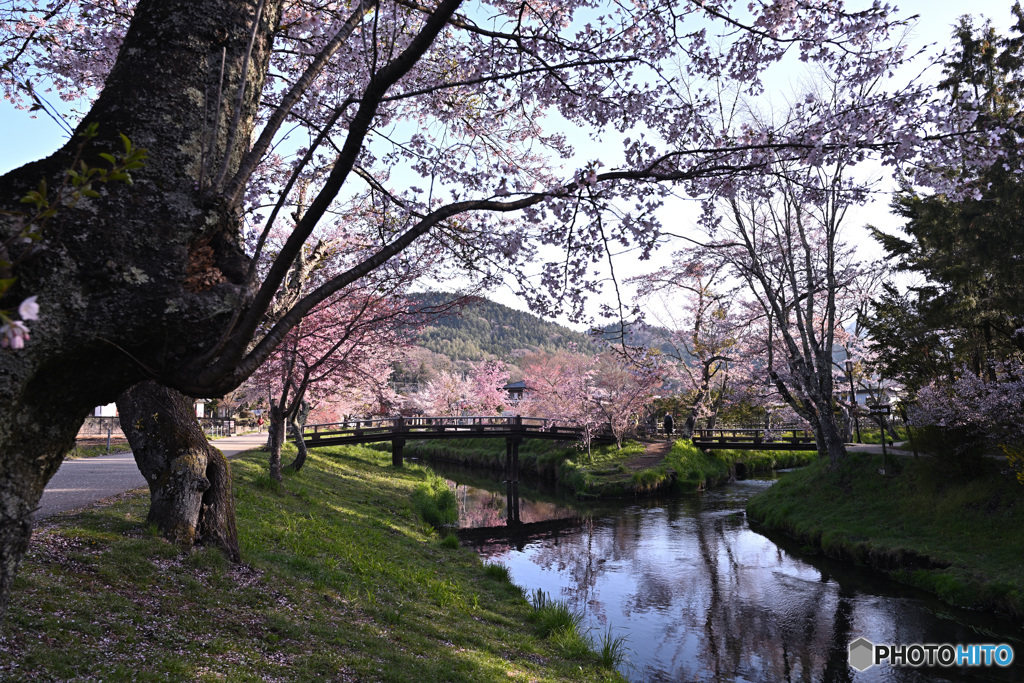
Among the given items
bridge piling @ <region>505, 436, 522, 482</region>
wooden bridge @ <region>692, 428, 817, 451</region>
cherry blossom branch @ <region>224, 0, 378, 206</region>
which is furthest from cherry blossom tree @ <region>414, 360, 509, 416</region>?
cherry blossom branch @ <region>224, 0, 378, 206</region>

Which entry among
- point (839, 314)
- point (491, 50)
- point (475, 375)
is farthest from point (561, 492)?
point (475, 375)

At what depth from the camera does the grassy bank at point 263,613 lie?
442 cm

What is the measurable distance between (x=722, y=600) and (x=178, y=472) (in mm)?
10471

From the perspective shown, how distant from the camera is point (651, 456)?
29359 mm

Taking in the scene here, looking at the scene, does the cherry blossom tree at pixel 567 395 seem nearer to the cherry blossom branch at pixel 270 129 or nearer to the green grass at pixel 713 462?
the green grass at pixel 713 462

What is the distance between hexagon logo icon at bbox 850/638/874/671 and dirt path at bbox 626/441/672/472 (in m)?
17.6

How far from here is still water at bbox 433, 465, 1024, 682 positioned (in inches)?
347

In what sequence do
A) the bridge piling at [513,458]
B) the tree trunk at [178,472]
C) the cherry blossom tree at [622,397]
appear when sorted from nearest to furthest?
1. the tree trunk at [178,472]
2. the bridge piling at [513,458]
3. the cherry blossom tree at [622,397]

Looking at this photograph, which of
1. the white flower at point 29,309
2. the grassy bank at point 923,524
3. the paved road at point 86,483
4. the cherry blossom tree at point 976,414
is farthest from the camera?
the cherry blossom tree at point 976,414

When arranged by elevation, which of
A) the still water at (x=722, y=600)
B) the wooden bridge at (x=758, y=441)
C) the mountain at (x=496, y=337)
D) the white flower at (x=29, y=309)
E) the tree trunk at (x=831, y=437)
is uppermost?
the mountain at (x=496, y=337)

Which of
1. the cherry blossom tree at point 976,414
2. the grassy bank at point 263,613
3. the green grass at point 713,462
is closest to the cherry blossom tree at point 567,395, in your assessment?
the green grass at point 713,462

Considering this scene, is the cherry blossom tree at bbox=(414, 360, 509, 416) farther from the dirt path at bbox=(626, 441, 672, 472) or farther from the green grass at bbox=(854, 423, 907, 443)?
the green grass at bbox=(854, 423, 907, 443)

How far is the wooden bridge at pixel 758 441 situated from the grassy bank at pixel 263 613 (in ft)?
70.4

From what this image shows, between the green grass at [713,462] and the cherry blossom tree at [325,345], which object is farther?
the green grass at [713,462]
